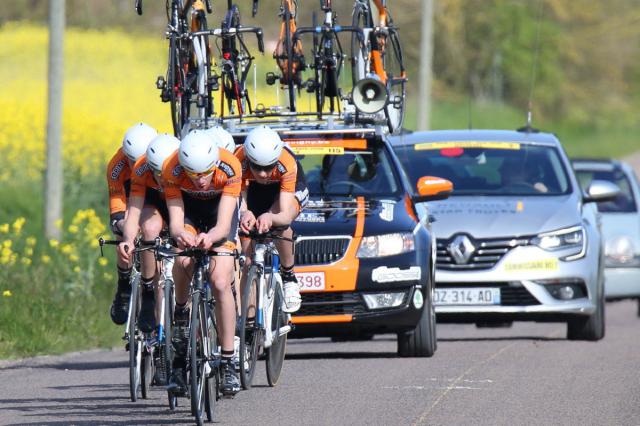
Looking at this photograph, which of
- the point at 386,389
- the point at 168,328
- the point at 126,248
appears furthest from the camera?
the point at 386,389

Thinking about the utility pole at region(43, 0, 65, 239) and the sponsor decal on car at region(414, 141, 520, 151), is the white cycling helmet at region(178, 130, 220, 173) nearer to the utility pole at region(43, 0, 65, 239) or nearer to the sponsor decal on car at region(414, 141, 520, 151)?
the sponsor decal on car at region(414, 141, 520, 151)

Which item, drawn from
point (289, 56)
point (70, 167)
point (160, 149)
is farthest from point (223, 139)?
point (70, 167)

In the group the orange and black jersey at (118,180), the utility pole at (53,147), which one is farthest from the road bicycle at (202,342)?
the utility pole at (53,147)

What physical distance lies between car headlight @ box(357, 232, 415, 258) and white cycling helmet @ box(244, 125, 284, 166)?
8.63ft

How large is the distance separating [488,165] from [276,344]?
17.3 feet

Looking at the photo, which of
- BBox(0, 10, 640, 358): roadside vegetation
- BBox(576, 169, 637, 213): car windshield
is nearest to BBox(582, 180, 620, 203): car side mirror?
BBox(0, 10, 640, 358): roadside vegetation

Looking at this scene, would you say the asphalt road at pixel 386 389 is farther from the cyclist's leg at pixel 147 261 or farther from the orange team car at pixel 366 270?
the cyclist's leg at pixel 147 261

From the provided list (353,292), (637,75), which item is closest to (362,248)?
(353,292)

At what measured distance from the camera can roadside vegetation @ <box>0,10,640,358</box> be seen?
1616 cm

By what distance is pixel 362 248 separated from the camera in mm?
13719

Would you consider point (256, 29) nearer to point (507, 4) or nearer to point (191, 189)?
point (191, 189)

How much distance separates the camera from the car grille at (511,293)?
15477 millimetres

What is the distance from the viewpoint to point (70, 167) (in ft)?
84.3

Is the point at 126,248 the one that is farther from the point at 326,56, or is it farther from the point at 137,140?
the point at 326,56
